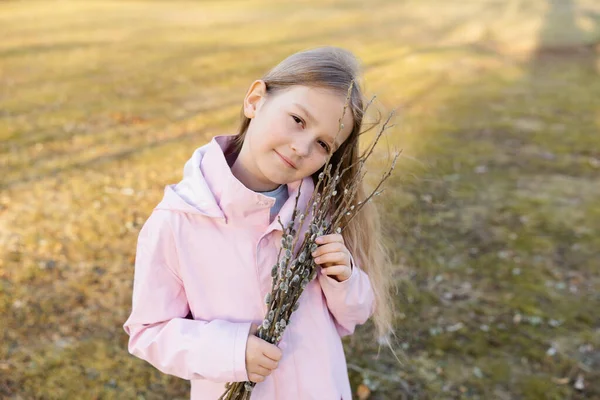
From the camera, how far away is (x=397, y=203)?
4816 millimetres

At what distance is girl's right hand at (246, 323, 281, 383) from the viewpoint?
5.08 feet

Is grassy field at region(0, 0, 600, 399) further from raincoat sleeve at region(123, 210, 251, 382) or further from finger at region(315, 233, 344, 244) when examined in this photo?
raincoat sleeve at region(123, 210, 251, 382)

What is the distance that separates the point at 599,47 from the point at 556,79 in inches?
146

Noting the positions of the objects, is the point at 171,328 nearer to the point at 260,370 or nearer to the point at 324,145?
the point at 260,370

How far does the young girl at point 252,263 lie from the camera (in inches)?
62.7

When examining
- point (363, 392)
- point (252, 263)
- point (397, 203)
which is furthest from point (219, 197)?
point (397, 203)

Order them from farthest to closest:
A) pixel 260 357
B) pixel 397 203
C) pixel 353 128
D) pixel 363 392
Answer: pixel 397 203, pixel 363 392, pixel 353 128, pixel 260 357

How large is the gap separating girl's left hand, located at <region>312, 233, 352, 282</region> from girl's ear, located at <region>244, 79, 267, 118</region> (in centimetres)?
48

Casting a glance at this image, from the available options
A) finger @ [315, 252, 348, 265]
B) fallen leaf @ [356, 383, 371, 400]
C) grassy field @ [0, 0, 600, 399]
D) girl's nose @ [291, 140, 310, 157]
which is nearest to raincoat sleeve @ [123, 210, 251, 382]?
finger @ [315, 252, 348, 265]

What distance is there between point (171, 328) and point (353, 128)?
0.83m

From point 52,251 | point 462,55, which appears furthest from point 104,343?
point 462,55

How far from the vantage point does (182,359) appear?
1591 mm

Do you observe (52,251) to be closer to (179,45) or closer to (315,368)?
(315,368)

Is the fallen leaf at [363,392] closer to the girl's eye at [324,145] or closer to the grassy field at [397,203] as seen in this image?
the grassy field at [397,203]
